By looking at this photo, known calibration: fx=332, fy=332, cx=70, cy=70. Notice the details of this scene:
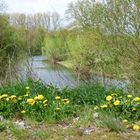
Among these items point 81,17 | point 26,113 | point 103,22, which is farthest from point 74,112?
point 81,17

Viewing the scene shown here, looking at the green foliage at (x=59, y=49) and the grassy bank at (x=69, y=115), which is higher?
the green foliage at (x=59, y=49)

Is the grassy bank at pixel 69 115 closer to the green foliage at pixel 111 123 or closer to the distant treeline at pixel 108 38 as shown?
the green foliage at pixel 111 123

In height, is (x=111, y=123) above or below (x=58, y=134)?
above

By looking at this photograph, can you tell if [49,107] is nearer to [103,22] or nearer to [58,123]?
[58,123]

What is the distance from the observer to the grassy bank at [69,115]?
13.8ft

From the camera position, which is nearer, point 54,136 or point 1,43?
point 54,136

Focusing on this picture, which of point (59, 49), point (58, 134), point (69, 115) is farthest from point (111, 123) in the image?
point (59, 49)

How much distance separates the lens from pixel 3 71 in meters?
11.3

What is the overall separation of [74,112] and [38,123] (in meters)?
0.63

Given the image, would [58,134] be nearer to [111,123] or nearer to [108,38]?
[111,123]

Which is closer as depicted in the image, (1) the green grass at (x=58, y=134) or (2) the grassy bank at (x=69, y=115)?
(1) the green grass at (x=58, y=134)

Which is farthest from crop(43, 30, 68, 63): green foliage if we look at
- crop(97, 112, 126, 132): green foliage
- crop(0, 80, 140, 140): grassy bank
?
crop(97, 112, 126, 132): green foliage

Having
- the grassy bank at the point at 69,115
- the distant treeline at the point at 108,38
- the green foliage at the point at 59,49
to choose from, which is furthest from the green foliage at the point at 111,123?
the green foliage at the point at 59,49

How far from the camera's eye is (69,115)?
195 inches
